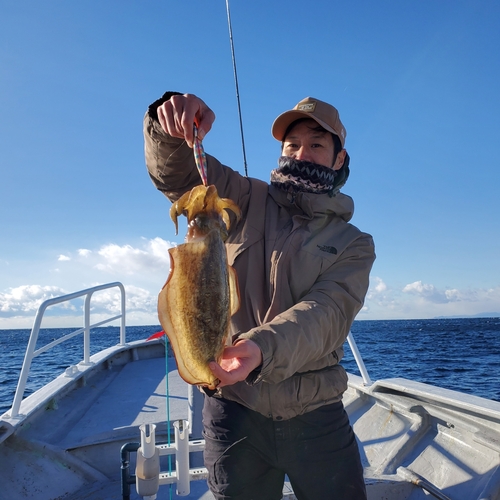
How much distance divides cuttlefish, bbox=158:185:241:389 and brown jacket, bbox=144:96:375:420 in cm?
29

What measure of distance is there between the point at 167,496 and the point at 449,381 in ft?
72.2

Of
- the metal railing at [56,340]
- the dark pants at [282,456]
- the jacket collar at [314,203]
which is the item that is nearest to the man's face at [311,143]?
the jacket collar at [314,203]

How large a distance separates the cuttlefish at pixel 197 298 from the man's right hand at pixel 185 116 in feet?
1.04

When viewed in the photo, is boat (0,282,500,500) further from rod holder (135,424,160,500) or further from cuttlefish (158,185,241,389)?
cuttlefish (158,185,241,389)

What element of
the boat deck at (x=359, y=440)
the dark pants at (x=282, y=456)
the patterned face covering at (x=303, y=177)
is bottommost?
the boat deck at (x=359, y=440)

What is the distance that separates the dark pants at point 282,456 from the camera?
2.25m

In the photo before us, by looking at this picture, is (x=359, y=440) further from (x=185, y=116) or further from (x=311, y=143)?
(x=185, y=116)

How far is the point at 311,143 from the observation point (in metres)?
2.77

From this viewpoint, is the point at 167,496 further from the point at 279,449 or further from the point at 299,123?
the point at 299,123

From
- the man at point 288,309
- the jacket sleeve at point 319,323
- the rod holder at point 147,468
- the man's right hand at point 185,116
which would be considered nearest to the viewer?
the jacket sleeve at point 319,323

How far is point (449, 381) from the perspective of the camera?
2238cm

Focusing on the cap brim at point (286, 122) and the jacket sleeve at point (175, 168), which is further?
the cap brim at point (286, 122)

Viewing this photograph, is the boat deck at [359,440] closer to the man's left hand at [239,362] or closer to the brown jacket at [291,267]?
the brown jacket at [291,267]

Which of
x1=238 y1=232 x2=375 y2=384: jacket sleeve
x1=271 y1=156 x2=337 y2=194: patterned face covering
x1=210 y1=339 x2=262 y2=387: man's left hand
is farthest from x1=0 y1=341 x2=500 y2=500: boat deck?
x1=271 y1=156 x2=337 y2=194: patterned face covering
